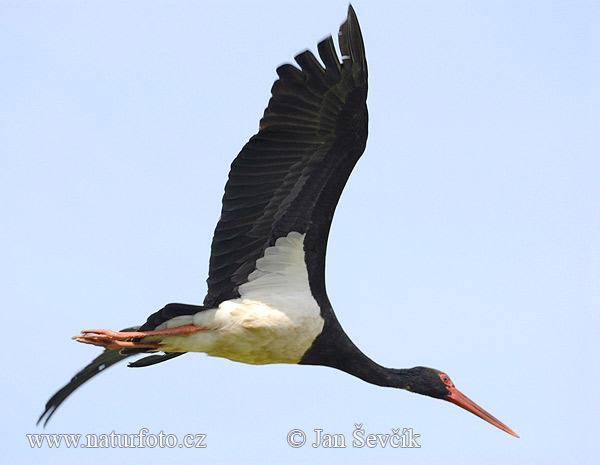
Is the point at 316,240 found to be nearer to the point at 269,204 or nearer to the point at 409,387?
the point at 269,204

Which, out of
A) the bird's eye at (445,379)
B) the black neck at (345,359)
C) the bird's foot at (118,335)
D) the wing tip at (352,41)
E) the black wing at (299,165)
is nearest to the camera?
the wing tip at (352,41)

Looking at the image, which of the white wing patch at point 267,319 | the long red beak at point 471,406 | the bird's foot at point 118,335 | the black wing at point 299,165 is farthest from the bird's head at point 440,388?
the bird's foot at point 118,335

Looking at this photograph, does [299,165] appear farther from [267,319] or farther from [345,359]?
[345,359]

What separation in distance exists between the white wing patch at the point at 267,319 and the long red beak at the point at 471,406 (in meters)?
2.02

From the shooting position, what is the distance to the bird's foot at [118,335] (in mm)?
10227

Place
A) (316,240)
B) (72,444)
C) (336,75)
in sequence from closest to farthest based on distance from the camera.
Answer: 1. (336,75)
2. (316,240)
3. (72,444)

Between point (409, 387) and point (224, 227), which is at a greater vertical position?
point (224, 227)

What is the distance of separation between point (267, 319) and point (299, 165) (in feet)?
4.88

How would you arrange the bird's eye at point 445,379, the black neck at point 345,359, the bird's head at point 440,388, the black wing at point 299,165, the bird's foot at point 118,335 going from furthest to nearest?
the bird's eye at point 445,379
the bird's head at point 440,388
the black neck at point 345,359
the bird's foot at point 118,335
the black wing at point 299,165

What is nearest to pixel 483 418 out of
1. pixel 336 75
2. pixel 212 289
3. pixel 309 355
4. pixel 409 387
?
pixel 409 387

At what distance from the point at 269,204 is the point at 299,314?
43.1 inches

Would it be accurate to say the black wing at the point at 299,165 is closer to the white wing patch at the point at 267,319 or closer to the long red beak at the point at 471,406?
the white wing patch at the point at 267,319

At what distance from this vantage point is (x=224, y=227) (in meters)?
10.5

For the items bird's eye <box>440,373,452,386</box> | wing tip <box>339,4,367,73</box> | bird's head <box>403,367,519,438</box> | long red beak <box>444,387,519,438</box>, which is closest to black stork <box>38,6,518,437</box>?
wing tip <box>339,4,367,73</box>
